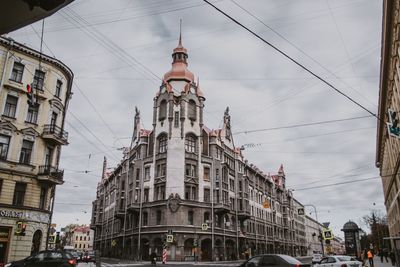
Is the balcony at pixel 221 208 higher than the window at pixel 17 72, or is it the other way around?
the window at pixel 17 72

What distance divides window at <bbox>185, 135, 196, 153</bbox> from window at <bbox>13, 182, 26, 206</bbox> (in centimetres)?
2857

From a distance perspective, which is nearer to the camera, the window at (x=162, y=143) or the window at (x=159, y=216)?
the window at (x=159, y=216)

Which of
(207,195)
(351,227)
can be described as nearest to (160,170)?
(207,195)

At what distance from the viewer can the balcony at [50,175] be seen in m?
30.1

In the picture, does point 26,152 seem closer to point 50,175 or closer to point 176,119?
point 50,175

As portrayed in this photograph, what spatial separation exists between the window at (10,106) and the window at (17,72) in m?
1.69

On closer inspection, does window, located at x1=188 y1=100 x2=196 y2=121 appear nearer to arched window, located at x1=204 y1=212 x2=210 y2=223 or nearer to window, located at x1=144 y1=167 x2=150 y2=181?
window, located at x1=144 y1=167 x2=150 y2=181

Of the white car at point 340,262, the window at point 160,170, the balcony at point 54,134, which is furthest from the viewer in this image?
the window at point 160,170

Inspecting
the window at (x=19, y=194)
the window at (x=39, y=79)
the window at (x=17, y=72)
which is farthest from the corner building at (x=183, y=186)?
the window at (x=17, y=72)

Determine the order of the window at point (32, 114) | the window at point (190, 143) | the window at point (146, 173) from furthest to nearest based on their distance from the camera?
the window at point (146, 173)
the window at point (190, 143)
the window at point (32, 114)

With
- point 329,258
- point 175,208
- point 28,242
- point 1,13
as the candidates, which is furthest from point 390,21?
point 175,208

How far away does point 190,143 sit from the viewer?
2194 inches

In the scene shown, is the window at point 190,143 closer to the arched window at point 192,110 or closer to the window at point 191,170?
the window at point 191,170

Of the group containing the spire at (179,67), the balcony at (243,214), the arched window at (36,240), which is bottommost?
the arched window at (36,240)
